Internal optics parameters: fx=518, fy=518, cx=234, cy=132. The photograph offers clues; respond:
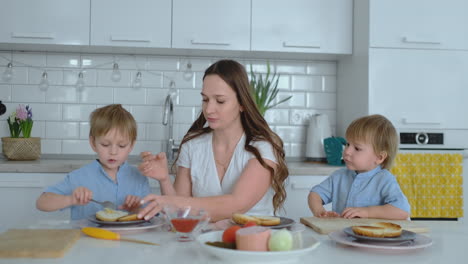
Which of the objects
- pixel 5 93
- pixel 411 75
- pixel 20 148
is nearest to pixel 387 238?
pixel 411 75

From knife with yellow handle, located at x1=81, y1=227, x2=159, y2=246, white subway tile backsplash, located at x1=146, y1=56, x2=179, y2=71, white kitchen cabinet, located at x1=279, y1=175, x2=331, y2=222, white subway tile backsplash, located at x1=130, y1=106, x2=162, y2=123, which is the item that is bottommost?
white kitchen cabinet, located at x1=279, y1=175, x2=331, y2=222

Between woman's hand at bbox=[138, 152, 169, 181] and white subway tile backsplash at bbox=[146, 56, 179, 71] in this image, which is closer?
woman's hand at bbox=[138, 152, 169, 181]

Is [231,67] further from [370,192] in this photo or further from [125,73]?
[125,73]

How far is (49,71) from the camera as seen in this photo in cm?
352

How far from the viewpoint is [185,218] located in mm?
1281

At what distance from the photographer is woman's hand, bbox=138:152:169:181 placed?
71.7 inches

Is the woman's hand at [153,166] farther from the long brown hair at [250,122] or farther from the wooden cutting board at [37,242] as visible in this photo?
the wooden cutting board at [37,242]

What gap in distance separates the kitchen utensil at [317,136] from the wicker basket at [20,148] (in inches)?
68.7

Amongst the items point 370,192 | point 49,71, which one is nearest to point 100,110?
point 370,192

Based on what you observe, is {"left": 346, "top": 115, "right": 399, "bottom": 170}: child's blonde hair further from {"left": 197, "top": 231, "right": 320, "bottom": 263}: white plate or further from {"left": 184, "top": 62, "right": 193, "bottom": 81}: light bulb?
{"left": 184, "top": 62, "right": 193, "bottom": 81}: light bulb

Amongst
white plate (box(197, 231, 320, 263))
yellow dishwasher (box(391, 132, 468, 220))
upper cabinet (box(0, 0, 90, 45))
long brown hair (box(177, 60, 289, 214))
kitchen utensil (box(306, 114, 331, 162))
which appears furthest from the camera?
kitchen utensil (box(306, 114, 331, 162))

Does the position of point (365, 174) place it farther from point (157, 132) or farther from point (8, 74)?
point (8, 74)

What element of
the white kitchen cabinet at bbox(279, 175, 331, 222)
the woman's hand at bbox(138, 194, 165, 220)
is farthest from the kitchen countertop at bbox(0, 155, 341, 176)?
the woman's hand at bbox(138, 194, 165, 220)

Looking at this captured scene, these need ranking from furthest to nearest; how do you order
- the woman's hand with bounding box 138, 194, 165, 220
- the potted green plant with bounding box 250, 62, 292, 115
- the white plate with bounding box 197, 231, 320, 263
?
the potted green plant with bounding box 250, 62, 292, 115, the woman's hand with bounding box 138, 194, 165, 220, the white plate with bounding box 197, 231, 320, 263
